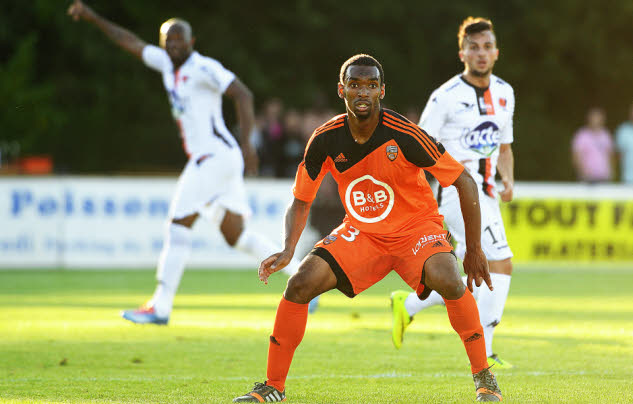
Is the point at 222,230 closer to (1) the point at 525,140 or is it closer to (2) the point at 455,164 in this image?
(2) the point at 455,164

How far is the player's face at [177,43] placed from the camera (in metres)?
10.4

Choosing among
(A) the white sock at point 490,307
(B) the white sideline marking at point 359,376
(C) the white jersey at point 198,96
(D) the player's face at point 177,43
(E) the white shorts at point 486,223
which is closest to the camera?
(B) the white sideline marking at point 359,376

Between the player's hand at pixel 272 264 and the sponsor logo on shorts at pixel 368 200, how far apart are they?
52 centimetres

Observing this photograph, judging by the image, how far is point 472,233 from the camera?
612cm

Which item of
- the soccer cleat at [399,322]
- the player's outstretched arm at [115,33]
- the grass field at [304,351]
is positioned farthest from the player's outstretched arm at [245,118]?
the soccer cleat at [399,322]

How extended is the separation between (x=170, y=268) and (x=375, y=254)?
4.23m

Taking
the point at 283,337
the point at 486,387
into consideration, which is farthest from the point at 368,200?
the point at 486,387

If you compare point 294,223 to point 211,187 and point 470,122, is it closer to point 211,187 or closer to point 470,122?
point 470,122

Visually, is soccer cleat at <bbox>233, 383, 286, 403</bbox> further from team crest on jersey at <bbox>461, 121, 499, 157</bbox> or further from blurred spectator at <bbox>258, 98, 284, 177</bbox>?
blurred spectator at <bbox>258, 98, 284, 177</bbox>

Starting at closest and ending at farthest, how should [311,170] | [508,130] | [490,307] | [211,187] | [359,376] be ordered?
[311,170]
[359,376]
[490,307]
[508,130]
[211,187]

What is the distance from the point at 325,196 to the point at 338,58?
35.5 ft

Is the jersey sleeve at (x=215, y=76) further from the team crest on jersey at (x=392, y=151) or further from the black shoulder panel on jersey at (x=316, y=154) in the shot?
the team crest on jersey at (x=392, y=151)

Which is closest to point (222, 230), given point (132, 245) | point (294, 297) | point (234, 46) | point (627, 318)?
point (627, 318)

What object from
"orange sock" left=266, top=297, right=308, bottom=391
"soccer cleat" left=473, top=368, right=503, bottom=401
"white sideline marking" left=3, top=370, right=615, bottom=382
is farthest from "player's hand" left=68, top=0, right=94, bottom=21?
"soccer cleat" left=473, top=368, right=503, bottom=401
